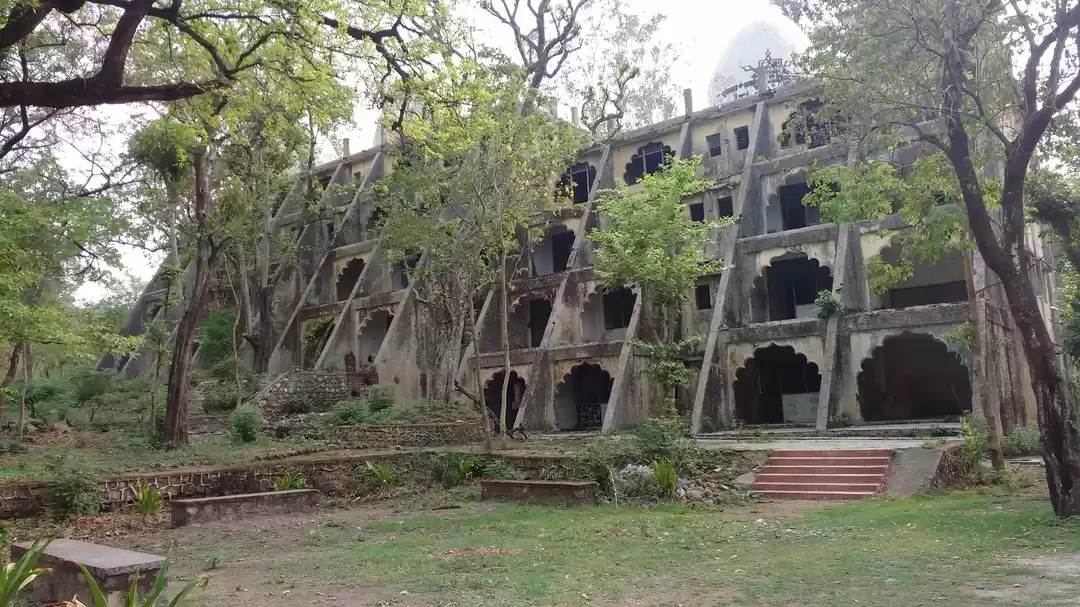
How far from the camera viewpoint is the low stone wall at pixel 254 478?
1051 centimetres

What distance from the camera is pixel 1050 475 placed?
896 cm

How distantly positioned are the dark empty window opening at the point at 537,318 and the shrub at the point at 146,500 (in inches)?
673

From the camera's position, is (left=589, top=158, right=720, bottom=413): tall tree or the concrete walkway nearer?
the concrete walkway

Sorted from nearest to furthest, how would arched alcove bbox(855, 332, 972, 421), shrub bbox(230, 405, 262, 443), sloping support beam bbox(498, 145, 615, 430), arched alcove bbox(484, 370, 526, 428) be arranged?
shrub bbox(230, 405, 262, 443) → arched alcove bbox(855, 332, 972, 421) → sloping support beam bbox(498, 145, 615, 430) → arched alcove bbox(484, 370, 526, 428)

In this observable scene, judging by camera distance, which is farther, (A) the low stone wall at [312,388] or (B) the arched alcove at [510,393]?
(B) the arched alcove at [510,393]

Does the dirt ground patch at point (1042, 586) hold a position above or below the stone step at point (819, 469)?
below

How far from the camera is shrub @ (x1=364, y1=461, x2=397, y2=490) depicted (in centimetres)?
1433

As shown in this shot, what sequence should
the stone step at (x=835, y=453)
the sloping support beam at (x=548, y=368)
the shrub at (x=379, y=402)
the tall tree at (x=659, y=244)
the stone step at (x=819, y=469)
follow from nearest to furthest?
1. the stone step at (x=819, y=469)
2. the stone step at (x=835, y=453)
3. the tall tree at (x=659, y=244)
4. the sloping support beam at (x=548, y=368)
5. the shrub at (x=379, y=402)

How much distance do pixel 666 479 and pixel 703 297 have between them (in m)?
12.6

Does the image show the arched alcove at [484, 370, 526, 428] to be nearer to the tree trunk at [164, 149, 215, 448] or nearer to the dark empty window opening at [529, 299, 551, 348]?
the dark empty window opening at [529, 299, 551, 348]

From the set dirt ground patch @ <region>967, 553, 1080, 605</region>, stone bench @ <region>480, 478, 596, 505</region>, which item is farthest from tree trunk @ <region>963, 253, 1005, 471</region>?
dirt ground patch @ <region>967, 553, 1080, 605</region>

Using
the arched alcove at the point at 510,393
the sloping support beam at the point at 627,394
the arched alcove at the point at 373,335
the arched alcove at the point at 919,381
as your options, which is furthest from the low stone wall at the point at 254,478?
the arched alcove at the point at 373,335

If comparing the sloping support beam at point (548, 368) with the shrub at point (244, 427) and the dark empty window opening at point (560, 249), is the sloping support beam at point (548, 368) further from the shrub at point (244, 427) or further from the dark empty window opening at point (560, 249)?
the shrub at point (244, 427)

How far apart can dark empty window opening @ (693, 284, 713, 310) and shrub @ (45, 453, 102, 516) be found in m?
17.2
